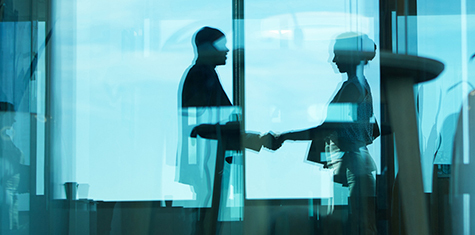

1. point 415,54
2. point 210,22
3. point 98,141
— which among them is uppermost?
point 210,22

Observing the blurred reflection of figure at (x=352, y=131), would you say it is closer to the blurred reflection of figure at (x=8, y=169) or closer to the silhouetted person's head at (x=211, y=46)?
the silhouetted person's head at (x=211, y=46)

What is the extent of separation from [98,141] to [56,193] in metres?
0.22

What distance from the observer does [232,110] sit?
1.40m

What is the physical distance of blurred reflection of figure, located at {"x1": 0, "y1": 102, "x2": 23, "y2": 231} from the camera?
4.70 ft

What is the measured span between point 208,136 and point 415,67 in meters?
0.69

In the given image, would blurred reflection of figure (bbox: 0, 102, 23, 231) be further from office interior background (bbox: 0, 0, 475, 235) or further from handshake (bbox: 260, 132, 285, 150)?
handshake (bbox: 260, 132, 285, 150)

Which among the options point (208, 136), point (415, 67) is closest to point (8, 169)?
point (208, 136)

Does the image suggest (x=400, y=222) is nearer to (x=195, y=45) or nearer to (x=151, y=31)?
(x=195, y=45)

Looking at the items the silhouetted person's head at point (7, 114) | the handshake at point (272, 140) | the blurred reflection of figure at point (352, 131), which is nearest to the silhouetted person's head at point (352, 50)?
the blurred reflection of figure at point (352, 131)

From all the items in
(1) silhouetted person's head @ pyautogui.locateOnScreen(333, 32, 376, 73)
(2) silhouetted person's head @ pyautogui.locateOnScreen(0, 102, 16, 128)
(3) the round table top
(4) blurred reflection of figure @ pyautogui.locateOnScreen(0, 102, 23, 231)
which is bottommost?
(4) blurred reflection of figure @ pyautogui.locateOnScreen(0, 102, 23, 231)

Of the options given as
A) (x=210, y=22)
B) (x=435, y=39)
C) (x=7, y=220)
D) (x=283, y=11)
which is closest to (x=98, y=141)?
(x=7, y=220)

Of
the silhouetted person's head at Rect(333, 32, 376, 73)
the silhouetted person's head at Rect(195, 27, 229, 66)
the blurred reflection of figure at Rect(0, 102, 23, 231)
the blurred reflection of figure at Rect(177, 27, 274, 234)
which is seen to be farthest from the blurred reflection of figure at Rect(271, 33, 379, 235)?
the blurred reflection of figure at Rect(0, 102, 23, 231)

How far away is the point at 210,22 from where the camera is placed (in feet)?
4.60

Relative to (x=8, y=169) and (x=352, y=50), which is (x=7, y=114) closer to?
(x=8, y=169)
